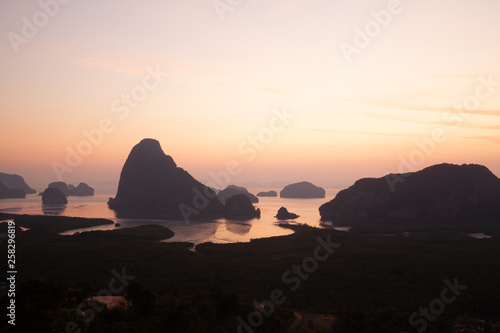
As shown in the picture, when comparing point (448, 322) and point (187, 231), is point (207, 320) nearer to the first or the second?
point (448, 322)

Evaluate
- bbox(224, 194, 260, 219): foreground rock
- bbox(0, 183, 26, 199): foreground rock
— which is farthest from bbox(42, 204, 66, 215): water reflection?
bbox(0, 183, 26, 199): foreground rock

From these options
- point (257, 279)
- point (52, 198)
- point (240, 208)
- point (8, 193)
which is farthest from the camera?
point (8, 193)

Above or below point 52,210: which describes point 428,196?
above

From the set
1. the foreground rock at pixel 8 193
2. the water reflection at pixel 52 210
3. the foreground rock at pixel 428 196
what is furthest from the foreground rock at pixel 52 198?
the foreground rock at pixel 428 196

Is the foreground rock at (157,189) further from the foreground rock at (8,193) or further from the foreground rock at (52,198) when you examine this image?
the foreground rock at (8,193)

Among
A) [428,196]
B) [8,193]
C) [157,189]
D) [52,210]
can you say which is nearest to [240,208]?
[157,189]

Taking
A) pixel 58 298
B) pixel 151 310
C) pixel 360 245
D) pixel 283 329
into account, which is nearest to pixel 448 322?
pixel 283 329

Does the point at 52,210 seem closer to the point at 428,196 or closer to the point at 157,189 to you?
the point at 157,189
